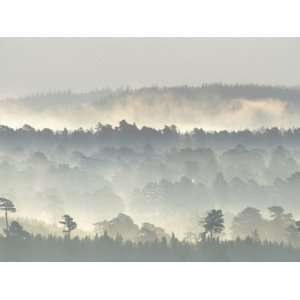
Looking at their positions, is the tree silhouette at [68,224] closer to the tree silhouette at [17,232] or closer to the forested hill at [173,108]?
the tree silhouette at [17,232]

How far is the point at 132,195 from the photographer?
3303mm

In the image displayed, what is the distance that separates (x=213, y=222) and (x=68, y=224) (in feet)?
2.60

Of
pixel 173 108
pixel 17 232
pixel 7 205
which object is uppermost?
pixel 173 108

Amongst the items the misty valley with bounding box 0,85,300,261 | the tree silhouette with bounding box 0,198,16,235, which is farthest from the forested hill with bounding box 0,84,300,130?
the tree silhouette with bounding box 0,198,16,235

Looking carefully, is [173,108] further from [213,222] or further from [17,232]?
[17,232]

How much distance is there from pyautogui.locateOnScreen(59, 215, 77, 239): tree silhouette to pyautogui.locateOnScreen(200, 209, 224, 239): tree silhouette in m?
0.70

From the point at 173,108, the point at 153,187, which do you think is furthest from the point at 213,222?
the point at 173,108

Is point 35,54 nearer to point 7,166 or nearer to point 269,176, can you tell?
point 7,166

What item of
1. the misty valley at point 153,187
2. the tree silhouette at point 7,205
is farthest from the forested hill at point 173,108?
the tree silhouette at point 7,205

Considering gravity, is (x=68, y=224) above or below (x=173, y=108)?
below

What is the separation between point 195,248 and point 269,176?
0.57 meters

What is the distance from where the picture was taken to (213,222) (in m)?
3.30

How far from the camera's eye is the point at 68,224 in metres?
3.31
